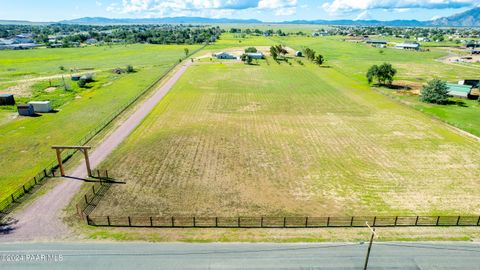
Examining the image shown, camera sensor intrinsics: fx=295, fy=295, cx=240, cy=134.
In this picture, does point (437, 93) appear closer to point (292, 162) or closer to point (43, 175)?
point (292, 162)

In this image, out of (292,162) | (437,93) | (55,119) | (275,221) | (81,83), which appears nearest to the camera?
(275,221)

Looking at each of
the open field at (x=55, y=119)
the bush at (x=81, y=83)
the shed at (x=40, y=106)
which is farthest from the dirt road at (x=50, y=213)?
the bush at (x=81, y=83)

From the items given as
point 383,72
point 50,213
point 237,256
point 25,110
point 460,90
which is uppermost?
point 383,72

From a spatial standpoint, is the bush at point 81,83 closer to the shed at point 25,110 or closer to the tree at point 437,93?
the shed at point 25,110

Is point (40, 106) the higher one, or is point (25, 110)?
point (40, 106)

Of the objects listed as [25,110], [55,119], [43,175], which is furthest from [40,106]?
[43,175]

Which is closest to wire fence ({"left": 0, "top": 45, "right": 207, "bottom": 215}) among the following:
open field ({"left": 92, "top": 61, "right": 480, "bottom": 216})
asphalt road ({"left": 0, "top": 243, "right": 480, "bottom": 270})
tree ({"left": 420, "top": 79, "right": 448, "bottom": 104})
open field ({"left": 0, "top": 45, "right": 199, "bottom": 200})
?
open field ({"left": 0, "top": 45, "right": 199, "bottom": 200})

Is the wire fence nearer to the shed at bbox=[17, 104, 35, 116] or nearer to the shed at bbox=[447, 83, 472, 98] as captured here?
the shed at bbox=[17, 104, 35, 116]

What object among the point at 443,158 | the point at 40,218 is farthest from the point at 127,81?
the point at 443,158

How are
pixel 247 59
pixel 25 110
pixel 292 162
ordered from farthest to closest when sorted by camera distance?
pixel 247 59 → pixel 25 110 → pixel 292 162
